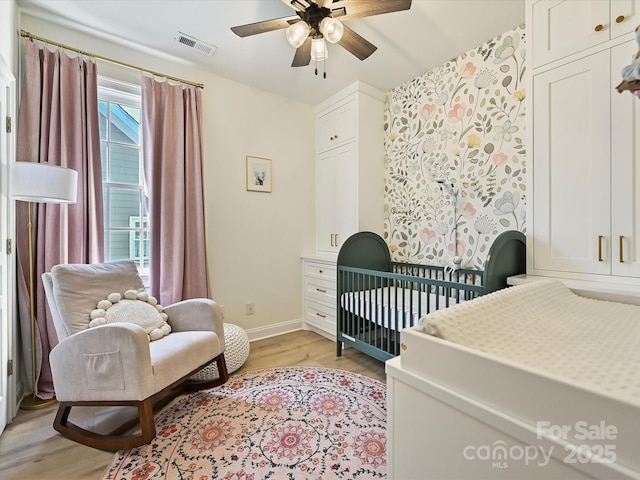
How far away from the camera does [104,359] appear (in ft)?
4.66

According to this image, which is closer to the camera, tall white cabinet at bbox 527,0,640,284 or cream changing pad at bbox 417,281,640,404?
cream changing pad at bbox 417,281,640,404

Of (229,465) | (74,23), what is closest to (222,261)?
(229,465)

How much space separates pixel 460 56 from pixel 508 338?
2489 millimetres

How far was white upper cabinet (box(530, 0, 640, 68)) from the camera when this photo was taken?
4.50ft

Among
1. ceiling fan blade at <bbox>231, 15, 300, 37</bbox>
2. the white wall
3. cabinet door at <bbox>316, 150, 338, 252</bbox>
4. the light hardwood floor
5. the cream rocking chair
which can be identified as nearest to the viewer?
the light hardwood floor

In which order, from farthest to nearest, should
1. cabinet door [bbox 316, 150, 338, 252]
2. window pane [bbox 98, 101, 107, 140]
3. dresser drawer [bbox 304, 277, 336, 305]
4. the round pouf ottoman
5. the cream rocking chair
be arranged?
cabinet door [bbox 316, 150, 338, 252]
dresser drawer [bbox 304, 277, 336, 305]
window pane [bbox 98, 101, 107, 140]
the round pouf ottoman
the cream rocking chair

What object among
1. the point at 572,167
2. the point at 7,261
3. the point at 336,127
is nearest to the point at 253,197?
the point at 336,127

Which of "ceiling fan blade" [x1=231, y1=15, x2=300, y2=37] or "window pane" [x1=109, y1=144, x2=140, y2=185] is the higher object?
"ceiling fan blade" [x1=231, y1=15, x2=300, y2=37]

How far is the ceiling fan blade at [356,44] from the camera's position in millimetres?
1744

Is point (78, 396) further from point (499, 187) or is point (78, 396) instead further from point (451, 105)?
point (451, 105)

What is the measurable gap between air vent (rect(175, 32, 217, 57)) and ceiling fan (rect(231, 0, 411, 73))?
714 millimetres

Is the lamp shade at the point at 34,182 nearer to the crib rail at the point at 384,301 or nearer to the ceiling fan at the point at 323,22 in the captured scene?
the ceiling fan at the point at 323,22

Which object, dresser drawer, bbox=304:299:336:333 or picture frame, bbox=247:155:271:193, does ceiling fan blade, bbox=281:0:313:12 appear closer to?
picture frame, bbox=247:155:271:193

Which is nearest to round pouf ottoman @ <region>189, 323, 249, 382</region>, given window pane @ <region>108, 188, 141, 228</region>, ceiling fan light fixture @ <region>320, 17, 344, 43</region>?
window pane @ <region>108, 188, 141, 228</region>
